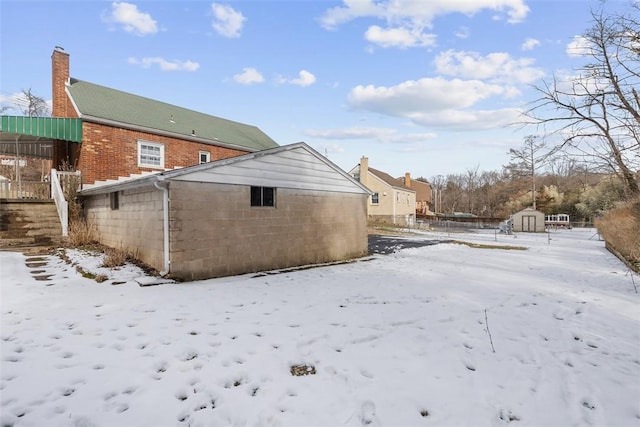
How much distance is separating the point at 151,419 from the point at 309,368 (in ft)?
5.30

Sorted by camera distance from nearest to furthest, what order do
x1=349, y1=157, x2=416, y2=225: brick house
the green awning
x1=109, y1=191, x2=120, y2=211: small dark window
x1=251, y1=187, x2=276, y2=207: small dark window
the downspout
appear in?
1. the downspout
2. x1=251, y1=187, x2=276, y2=207: small dark window
3. x1=109, y1=191, x2=120, y2=211: small dark window
4. the green awning
5. x1=349, y1=157, x2=416, y2=225: brick house

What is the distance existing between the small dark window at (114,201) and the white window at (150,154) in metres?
5.87

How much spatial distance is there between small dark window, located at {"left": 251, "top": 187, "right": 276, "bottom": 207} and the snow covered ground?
9.17 feet

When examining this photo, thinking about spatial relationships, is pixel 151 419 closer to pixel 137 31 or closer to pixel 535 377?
pixel 535 377

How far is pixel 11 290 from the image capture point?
603cm

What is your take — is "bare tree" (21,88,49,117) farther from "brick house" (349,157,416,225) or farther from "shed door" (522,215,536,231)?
"shed door" (522,215,536,231)

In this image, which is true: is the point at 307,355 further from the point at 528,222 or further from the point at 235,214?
the point at 528,222

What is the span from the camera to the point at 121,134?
15430mm

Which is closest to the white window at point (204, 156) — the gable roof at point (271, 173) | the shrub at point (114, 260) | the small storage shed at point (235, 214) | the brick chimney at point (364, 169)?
the small storage shed at point (235, 214)

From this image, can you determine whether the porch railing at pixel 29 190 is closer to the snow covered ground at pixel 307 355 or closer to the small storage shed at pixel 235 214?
the small storage shed at pixel 235 214

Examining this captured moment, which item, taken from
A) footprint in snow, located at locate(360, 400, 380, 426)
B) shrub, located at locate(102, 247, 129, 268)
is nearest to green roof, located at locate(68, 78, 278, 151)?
shrub, located at locate(102, 247, 129, 268)

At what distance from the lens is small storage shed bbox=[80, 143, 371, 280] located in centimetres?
775

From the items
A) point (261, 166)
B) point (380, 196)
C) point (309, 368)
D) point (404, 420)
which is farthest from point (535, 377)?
point (380, 196)

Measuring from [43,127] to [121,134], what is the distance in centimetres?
284
